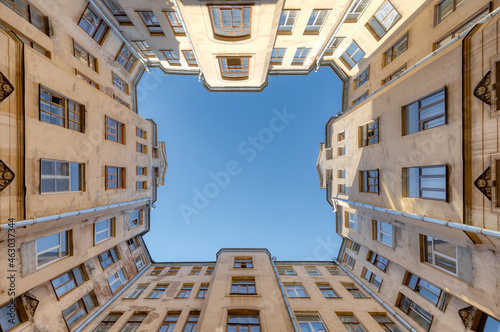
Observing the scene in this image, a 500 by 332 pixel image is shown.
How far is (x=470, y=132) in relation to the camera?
8062 mm

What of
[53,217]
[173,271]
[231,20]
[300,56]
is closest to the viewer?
[53,217]

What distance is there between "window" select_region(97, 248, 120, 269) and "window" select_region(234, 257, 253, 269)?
10757 millimetres

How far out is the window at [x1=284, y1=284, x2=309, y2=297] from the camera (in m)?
16.2

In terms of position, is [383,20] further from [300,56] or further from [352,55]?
[300,56]

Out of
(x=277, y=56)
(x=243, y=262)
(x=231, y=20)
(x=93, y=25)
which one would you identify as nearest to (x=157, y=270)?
(x=243, y=262)

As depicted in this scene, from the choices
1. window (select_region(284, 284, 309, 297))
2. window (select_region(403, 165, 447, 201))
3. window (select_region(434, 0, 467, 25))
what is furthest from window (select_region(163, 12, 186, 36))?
window (select_region(284, 284, 309, 297))

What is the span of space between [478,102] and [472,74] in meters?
1.19

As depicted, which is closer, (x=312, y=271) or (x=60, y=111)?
(x=60, y=111)

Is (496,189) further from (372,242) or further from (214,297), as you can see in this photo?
(214,297)

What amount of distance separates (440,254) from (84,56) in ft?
90.0

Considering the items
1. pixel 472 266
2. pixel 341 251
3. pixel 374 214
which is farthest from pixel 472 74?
pixel 341 251

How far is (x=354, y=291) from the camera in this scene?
17.1m

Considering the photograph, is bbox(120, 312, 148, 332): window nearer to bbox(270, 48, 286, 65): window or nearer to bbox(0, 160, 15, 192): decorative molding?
bbox(0, 160, 15, 192): decorative molding

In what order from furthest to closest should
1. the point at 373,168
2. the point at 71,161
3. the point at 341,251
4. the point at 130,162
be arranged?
1. the point at 341,251
2. the point at 130,162
3. the point at 373,168
4. the point at 71,161
